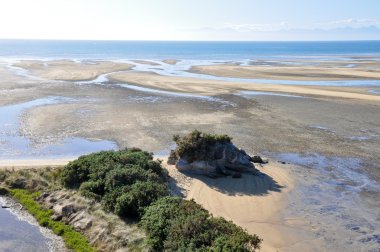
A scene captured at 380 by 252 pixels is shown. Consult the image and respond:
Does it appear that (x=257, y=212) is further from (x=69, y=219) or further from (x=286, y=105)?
(x=286, y=105)

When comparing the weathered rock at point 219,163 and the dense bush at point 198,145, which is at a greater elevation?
the dense bush at point 198,145

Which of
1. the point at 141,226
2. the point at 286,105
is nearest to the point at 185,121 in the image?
the point at 286,105

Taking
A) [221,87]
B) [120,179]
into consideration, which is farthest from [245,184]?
[221,87]

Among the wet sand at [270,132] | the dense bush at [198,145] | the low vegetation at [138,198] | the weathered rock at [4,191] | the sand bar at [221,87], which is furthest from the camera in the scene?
the sand bar at [221,87]

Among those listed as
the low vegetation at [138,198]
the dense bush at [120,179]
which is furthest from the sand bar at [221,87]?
the dense bush at [120,179]

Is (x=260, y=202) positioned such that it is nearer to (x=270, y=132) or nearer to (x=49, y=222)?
(x=49, y=222)

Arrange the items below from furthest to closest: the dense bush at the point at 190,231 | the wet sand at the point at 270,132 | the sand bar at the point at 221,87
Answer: the sand bar at the point at 221,87 < the wet sand at the point at 270,132 < the dense bush at the point at 190,231

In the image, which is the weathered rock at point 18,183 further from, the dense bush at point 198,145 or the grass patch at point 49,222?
the dense bush at point 198,145
